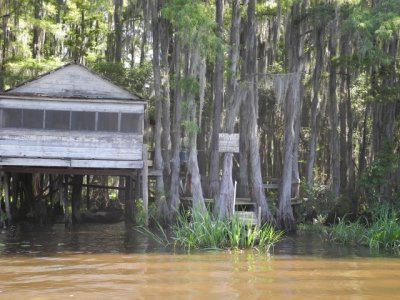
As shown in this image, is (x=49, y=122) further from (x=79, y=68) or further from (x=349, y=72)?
(x=349, y=72)

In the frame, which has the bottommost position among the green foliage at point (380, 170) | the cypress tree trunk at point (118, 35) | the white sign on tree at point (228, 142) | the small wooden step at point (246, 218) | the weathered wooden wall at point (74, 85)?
the small wooden step at point (246, 218)

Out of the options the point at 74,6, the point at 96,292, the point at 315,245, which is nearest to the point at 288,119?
the point at 315,245

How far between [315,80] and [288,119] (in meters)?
3.46

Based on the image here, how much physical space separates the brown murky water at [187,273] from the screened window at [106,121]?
16.3ft

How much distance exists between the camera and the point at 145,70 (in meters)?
30.2

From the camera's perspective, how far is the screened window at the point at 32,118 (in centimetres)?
2195

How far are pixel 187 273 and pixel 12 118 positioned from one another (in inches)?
464

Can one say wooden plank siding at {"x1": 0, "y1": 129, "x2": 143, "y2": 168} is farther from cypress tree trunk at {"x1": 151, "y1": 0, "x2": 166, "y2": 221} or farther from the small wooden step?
the small wooden step

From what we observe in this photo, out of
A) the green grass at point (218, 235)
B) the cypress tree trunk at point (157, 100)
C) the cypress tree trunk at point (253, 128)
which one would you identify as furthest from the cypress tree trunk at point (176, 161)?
the green grass at point (218, 235)

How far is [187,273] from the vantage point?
12.6 meters

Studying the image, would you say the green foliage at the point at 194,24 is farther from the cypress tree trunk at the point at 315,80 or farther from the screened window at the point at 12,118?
the cypress tree trunk at the point at 315,80

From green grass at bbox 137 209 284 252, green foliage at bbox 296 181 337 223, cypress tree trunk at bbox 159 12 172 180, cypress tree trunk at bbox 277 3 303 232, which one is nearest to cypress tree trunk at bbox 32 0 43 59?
cypress tree trunk at bbox 159 12 172 180

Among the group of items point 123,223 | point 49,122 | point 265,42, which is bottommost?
point 123,223

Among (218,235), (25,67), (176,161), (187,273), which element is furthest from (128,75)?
(187,273)
